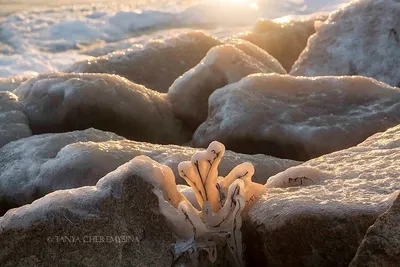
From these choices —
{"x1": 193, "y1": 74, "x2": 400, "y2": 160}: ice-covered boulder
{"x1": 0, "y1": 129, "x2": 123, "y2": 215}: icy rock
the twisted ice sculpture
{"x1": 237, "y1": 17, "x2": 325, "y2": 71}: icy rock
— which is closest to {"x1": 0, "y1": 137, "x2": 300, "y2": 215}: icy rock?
{"x1": 0, "y1": 129, "x2": 123, "y2": 215}: icy rock

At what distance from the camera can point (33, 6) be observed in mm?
15453

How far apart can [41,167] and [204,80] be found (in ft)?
4.80

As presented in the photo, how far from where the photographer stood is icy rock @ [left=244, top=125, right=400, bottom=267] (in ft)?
6.33

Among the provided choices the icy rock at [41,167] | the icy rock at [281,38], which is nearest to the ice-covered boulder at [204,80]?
the icy rock at [41,167]

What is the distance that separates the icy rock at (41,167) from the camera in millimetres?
3146

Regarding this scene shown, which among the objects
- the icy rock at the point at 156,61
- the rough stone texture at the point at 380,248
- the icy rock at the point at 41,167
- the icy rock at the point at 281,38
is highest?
the rough stone texture at the point at 380,248

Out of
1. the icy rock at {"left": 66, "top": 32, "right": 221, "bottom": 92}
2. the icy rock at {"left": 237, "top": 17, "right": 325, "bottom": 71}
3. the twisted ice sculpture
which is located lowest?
the icy rock at {"left": 237, "top": 17, "right": 325, "bottom": 71}

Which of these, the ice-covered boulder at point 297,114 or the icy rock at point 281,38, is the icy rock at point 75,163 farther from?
the icy rock at point 281,38

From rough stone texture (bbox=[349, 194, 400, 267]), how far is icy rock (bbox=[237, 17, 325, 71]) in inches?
195

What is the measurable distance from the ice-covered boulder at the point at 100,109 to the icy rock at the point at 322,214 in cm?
190

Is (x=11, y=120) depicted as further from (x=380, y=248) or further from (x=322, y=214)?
(x=380, y=248)

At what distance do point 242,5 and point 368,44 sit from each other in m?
10.1

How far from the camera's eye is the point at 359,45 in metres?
5.33

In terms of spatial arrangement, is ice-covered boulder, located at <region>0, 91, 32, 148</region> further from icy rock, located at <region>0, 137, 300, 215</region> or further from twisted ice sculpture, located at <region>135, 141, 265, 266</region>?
twisted ice sculpture, located at <region>135, 141, 265, 266</region>
